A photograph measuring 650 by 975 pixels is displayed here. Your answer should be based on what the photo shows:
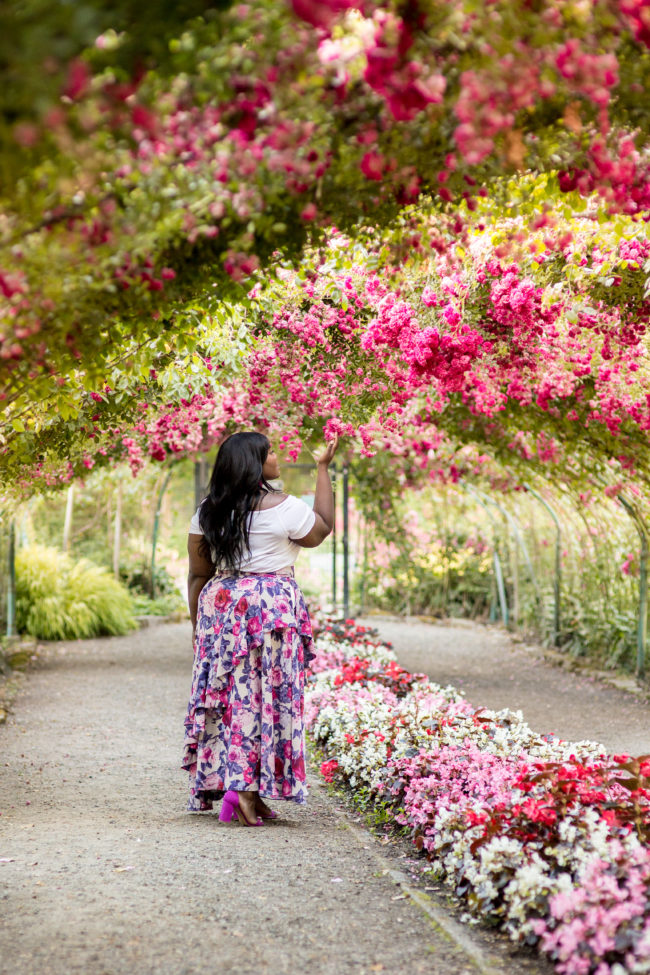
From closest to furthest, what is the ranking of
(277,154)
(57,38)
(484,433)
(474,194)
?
(57,38) → (277,154) → (474,194) → (484,433)

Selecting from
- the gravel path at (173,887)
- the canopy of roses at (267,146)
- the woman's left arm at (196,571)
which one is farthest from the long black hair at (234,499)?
the gravel path at (173,887)

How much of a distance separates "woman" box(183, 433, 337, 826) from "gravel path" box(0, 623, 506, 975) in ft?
0.76

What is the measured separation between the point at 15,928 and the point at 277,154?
86.7 inches

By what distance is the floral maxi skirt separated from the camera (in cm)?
399

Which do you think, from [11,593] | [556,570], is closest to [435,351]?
[556,570]

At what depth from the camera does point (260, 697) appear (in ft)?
13.3

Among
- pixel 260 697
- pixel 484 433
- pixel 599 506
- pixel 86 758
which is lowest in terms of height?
pixel 86 758

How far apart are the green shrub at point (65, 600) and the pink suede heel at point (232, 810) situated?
8286 mm

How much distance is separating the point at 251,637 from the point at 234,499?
548 millimetres

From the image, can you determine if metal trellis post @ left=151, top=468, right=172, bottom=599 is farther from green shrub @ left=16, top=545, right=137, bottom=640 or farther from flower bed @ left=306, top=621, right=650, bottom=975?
flower bed @ left=306, top=621, right=650, bottom=975

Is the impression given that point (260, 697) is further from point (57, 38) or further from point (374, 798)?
point (57, 38)

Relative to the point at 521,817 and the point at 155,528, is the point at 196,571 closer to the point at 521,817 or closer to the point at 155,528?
the point at 521,817

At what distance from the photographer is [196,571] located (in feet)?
13.8

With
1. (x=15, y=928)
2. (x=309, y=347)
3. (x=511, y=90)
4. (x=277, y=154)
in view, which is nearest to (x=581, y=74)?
(x=511, y=90)
